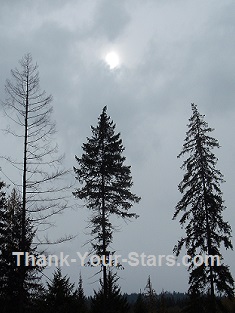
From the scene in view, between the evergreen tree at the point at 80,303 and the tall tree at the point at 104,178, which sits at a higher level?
the tall tree at the point at 104,178

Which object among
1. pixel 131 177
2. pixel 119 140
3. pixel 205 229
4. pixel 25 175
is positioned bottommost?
pixel 205 229

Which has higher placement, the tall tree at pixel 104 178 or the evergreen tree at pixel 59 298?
the tall tree at pixel 104 178

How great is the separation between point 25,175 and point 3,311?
12.8 meters

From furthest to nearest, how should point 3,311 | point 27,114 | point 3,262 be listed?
point 3,262, point 3,311, point 27,114

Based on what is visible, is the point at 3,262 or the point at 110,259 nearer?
the point at 110,259

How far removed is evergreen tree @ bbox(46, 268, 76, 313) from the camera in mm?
22172

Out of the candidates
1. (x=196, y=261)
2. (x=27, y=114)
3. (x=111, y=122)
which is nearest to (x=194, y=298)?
(x=196, y=261)

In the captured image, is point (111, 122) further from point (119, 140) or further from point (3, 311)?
point (3, 311)

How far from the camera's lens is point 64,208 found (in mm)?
14664

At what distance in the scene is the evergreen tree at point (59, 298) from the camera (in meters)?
22.2

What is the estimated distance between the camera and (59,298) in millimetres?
22484

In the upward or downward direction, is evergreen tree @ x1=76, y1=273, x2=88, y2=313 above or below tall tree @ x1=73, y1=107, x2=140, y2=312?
below

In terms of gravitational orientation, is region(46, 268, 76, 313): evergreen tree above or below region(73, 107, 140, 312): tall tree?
below

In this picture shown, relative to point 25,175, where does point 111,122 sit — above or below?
above
